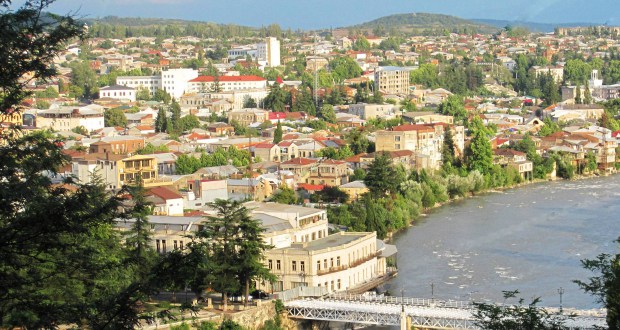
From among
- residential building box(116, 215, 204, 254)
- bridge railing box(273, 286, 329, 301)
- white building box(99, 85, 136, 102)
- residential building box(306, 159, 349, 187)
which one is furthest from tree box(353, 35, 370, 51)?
bridge railing box(273, 286, 329, 301)

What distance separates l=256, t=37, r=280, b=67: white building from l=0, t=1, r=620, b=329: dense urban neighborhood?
0.09 metres

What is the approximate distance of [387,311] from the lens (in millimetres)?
9070

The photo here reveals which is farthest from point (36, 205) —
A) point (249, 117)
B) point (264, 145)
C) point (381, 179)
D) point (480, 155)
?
point (249, 117)

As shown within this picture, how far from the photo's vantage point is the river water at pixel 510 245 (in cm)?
1091

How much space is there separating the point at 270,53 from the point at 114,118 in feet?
62.2

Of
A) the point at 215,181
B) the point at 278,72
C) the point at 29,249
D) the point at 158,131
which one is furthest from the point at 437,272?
the point at 278,72

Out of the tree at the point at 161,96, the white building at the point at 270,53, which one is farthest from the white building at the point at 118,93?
the white building at the point at 270,53

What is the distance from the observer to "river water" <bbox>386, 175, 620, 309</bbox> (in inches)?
430

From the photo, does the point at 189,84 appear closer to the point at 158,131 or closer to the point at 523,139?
the point at 158,131

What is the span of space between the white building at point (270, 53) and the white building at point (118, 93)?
12.4 m

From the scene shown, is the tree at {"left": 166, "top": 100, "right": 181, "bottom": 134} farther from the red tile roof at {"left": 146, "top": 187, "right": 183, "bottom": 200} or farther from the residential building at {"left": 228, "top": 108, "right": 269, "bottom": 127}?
the red tile roof at {"left": 146, "top": 187, "right": 183, "bottom": 200}

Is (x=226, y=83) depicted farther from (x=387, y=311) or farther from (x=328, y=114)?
(x=387, y=311)

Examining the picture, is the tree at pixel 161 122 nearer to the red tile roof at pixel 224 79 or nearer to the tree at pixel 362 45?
the red tile roof at pixel 224 79

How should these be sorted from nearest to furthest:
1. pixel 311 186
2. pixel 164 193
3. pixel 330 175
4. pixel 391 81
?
pixel 164 193 < pixel 311 186 < pixel 330 175 < pixel 391 81
